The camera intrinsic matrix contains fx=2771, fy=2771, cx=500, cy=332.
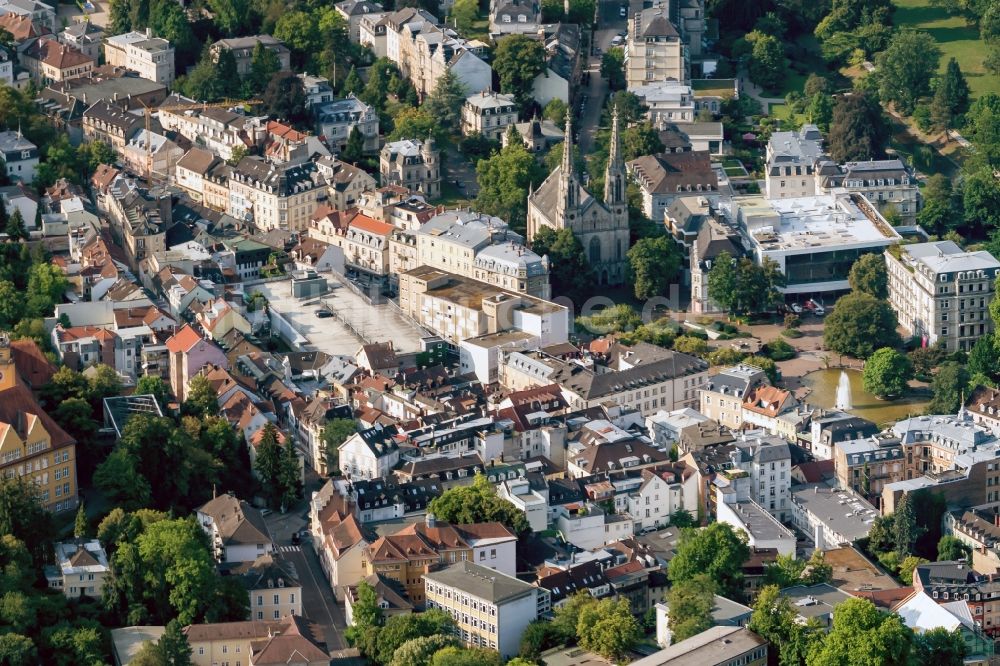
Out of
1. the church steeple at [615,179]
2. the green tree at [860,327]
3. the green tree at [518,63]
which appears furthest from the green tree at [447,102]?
the green tree at [860,327]

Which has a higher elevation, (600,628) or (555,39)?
(555,39)

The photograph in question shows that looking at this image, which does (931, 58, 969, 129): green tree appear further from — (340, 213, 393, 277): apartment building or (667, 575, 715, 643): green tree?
(667, 575, 715, 643): green tree

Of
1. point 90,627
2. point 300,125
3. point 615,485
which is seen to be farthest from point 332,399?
point 300,125

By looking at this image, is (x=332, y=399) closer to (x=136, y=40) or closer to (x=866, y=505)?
(x=866, y=505)

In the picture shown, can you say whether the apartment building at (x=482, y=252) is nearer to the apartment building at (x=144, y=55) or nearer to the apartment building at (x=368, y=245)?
the apartment building at (x=368, y=245)

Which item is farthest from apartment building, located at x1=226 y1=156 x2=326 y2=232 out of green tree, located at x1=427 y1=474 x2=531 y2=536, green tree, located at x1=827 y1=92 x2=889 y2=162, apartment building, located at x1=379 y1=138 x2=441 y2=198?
green tree, located at x1=427 y1=474 x2=531 y2=536

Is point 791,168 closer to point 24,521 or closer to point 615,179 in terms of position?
point 615,179
